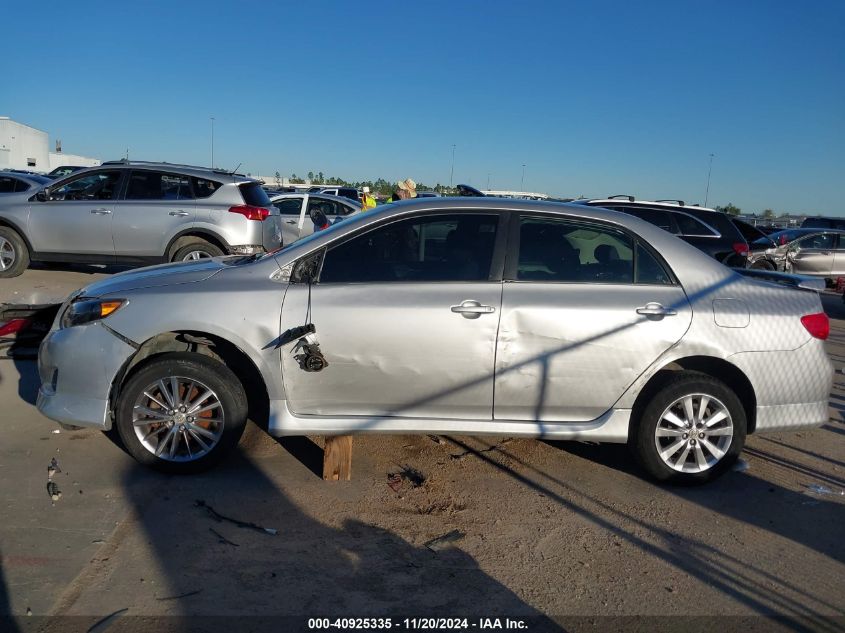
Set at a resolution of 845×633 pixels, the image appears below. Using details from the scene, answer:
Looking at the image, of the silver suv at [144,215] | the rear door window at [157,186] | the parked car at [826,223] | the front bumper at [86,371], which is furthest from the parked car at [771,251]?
the front bumper at [86,371]

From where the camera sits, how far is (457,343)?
178 inches

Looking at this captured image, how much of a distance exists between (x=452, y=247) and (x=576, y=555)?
6.63ft

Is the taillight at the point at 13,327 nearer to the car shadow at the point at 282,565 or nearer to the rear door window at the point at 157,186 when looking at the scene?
the car shadow at the point at 282,565

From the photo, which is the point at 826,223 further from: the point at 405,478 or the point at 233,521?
the point at 233,521

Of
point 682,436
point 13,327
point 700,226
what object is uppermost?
point 700,226

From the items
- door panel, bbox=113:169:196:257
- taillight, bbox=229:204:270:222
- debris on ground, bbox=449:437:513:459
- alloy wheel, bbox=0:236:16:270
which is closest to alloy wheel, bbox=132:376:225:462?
debris on ground, bbox=449:437:513:459

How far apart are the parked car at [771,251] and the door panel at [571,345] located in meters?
12.5

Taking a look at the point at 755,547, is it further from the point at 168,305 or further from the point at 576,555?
the point at 168,305

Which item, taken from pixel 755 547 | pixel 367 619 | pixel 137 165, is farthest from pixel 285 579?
pixel 137 165

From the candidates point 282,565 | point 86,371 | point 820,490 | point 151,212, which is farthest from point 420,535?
point 151,212

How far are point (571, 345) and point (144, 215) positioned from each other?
25.9 ft

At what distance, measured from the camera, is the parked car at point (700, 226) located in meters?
13.4

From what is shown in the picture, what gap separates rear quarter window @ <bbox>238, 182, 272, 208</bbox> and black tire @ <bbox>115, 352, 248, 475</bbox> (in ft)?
20.6

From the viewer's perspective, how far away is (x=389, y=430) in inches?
182
